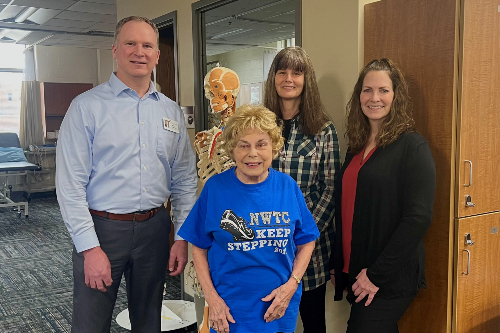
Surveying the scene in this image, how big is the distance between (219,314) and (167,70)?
3109 mm

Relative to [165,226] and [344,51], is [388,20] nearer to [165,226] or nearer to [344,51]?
[344,51]

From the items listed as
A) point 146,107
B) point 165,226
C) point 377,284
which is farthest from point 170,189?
point 377,284

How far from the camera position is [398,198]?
175 centimetres

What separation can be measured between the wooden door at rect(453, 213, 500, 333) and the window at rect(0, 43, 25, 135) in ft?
29.8

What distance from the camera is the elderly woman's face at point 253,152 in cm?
151

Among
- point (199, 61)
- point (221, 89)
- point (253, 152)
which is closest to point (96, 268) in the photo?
point (253, 152)

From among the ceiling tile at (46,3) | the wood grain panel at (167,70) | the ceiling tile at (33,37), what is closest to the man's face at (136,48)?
the wood grain panel at (167,70)

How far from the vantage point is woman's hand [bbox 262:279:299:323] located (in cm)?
152

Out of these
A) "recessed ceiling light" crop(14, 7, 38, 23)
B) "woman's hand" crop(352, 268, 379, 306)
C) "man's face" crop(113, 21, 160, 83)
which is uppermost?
"recessed ceiling light" crop(14, 7, 38, 23)

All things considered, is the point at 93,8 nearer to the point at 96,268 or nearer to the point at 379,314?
the point at 96,268

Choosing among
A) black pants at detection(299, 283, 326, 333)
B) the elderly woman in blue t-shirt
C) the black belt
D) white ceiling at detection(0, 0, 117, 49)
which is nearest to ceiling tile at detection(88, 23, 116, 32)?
white ceiling at detection(0, 0, 117, 49)

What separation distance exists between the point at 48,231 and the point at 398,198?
218 inches

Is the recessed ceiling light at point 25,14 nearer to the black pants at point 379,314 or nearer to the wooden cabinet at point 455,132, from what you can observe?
the wooden cabinet at point 455,132

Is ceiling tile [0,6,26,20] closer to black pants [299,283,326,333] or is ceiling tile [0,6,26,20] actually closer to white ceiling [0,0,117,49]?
white ceiling [0,0,117,49]
